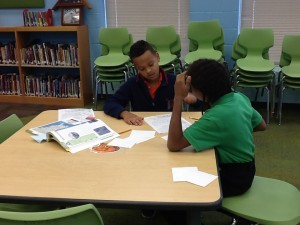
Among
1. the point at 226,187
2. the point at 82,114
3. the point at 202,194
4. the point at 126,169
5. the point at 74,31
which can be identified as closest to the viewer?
the point at 202,194

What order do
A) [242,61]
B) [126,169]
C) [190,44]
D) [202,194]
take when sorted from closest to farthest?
[202,194] < [126,169] < [242,61] < [190,44]

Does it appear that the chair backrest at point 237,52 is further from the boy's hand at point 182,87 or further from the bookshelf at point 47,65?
the boy's hand at point 182,87

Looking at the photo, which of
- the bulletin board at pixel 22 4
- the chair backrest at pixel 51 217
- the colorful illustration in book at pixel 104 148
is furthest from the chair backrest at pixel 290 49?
the chair backrest at pixel 51 217

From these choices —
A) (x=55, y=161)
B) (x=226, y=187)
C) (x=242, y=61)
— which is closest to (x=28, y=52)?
(x=242, y=61)

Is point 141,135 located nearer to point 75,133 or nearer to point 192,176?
point 75,133

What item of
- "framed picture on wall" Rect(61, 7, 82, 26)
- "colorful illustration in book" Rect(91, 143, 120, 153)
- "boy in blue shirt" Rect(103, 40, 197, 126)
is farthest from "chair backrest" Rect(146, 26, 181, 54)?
"colorful illustration in book" Rect(91, 143, 120, 153)

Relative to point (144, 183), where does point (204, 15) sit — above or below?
above

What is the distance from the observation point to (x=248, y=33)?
13.6 ft

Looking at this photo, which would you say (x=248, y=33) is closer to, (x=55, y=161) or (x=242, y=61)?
(x=242, y=61)

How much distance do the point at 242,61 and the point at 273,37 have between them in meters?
0.49

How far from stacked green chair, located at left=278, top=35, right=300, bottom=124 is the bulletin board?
318cm

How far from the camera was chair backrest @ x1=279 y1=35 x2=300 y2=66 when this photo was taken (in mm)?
3975

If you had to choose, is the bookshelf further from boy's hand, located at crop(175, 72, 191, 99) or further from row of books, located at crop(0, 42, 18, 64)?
boy's hand, located at crop(175, 72, 191, 99)

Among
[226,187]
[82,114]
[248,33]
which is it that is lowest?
[226,187]
